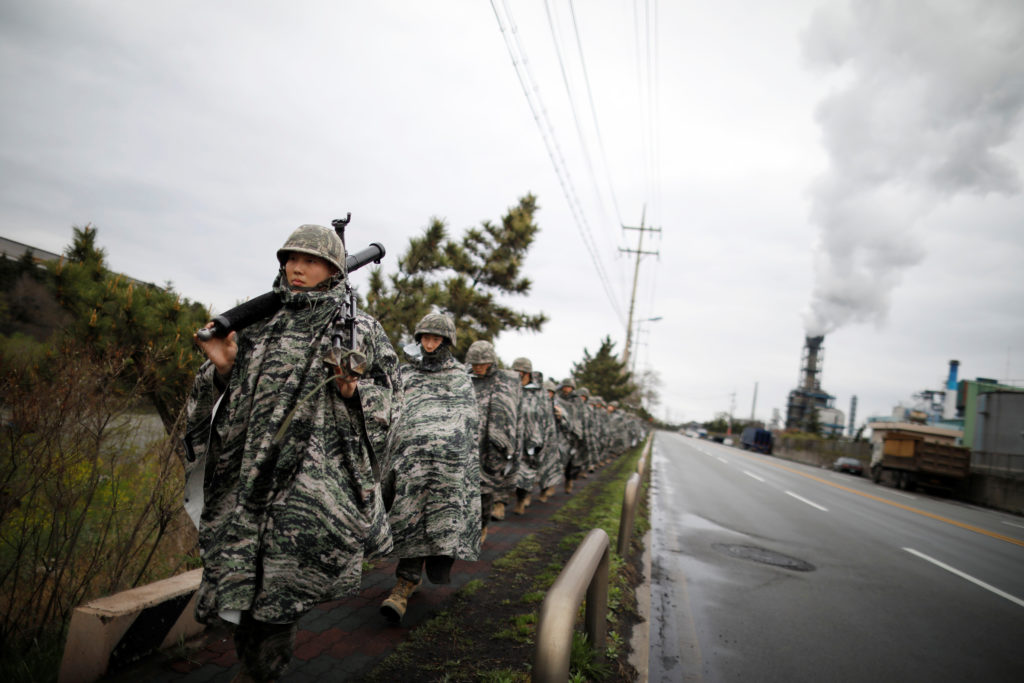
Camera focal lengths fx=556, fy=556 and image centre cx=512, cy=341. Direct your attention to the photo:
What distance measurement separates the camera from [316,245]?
102 inches

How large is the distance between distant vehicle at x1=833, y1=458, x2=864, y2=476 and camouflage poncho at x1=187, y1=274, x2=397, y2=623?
3789 centimetres

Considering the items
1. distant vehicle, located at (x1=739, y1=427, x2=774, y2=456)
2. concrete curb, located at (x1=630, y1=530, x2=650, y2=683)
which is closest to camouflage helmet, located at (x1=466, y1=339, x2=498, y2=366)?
concrete curb, located at (x1=630, y1=530, x2=650, y2=683)

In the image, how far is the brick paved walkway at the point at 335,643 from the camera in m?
2.90

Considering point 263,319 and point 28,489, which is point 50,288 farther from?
point 263,319

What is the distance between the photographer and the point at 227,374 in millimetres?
2387

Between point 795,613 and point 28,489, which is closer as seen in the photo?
point 28,489

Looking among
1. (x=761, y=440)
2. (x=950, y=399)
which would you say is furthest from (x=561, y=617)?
(x=950, y=399)

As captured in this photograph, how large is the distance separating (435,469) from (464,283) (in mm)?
8167

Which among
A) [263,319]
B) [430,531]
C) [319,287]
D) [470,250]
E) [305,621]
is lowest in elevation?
[305,621]

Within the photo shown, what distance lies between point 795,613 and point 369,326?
4.98m

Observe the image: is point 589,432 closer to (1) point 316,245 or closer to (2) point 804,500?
(2) point 804,500

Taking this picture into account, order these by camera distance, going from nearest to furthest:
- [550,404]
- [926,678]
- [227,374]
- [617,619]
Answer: [227,374] → [926,678] → [617,619] → [550,404]

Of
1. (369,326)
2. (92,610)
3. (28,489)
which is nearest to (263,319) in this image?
(369,326)

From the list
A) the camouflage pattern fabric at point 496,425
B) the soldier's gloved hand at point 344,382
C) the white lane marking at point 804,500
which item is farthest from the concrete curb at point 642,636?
the white lane marking at point 804,500
